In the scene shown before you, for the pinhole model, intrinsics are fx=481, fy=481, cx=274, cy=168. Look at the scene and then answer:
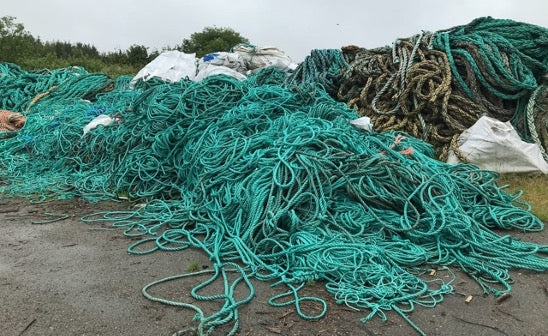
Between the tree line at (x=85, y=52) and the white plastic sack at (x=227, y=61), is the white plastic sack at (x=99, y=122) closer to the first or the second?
the white plastic sack at (x=227, y=61)

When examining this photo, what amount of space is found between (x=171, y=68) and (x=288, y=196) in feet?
20.5

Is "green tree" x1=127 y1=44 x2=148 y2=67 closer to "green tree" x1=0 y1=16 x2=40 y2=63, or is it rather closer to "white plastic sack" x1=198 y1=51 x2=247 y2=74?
"green tree" x1=0 y1=16 x2=40 y2=63

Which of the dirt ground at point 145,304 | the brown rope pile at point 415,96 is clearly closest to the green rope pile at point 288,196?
the dirt ground at point 145,304

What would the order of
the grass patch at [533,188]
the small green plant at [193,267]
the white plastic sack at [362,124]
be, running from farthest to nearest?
1. the white plastic sack at [362,124]
2. the grass patch at [533,188]
3. the small green plant at [193,267]

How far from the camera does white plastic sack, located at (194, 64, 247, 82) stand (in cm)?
Answer: 817

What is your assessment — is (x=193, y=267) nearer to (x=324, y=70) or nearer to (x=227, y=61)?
(x=324, y=70)

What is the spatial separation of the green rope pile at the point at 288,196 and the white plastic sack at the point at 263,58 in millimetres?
3173

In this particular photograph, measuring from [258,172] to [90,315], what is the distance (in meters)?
1.84

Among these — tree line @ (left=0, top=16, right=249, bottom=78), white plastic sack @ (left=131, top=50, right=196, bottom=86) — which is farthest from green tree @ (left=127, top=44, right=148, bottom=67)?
white plastic sack @ (left=131, top=50, right=196, bottom=86)

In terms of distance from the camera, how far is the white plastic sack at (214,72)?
817 centimetres

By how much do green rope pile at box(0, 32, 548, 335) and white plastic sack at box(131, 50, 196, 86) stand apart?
287cm

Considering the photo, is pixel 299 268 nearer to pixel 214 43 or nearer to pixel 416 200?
pixel 416 200

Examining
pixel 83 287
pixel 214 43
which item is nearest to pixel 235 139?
pixel 83 287

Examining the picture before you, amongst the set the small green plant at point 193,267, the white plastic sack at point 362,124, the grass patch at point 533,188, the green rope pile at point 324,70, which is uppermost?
the green rope pile at point 324,70
